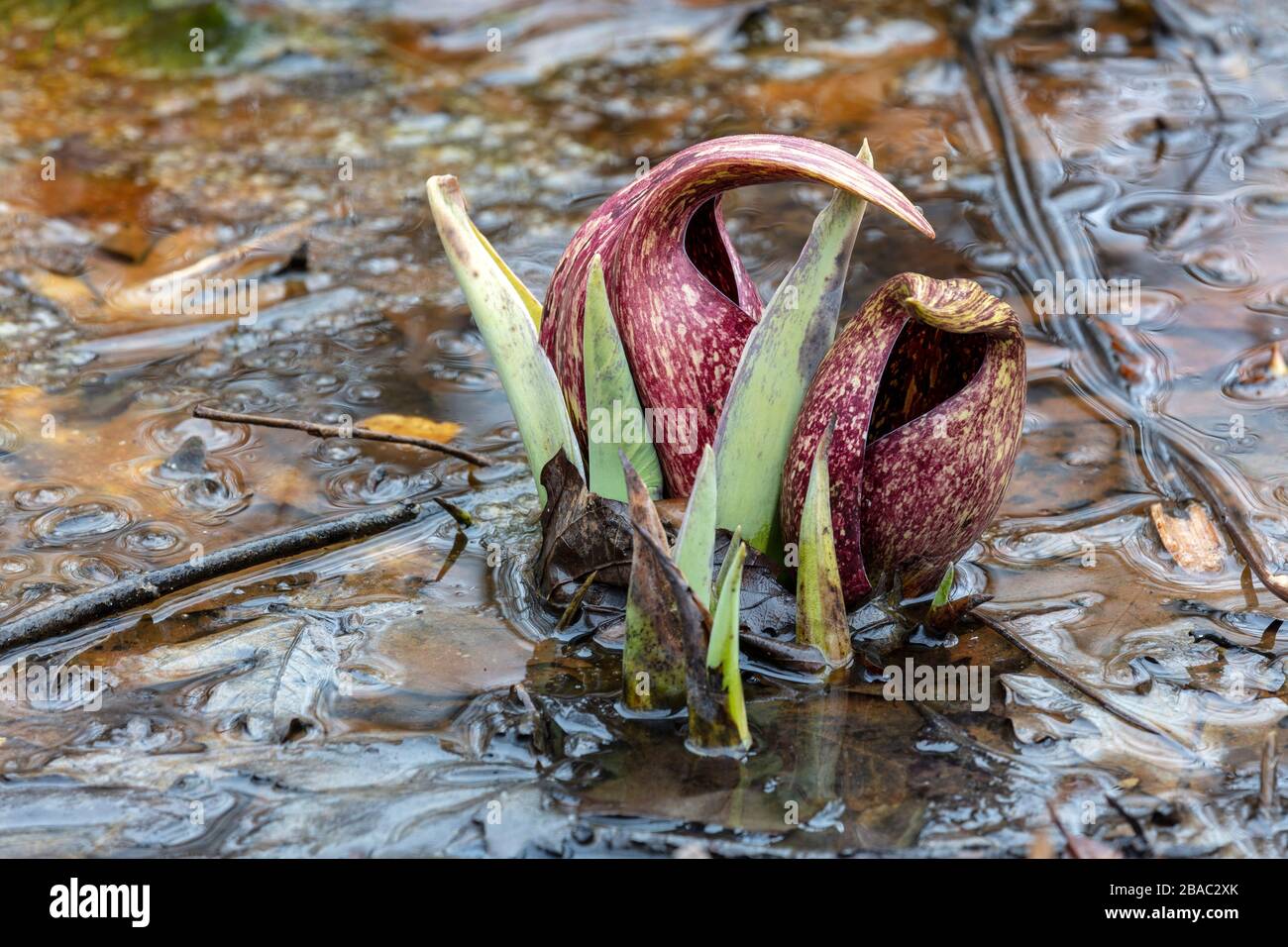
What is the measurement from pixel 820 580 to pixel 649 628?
0.35 m

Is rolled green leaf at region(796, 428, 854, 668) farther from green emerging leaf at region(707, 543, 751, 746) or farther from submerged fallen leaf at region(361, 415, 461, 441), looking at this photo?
submerged fallen leaf at region(361, 415, 461, 441)

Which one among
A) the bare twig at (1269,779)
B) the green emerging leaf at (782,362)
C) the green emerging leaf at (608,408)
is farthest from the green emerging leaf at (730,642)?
the bare twig at (1269,779)

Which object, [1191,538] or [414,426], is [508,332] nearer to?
[414,426]

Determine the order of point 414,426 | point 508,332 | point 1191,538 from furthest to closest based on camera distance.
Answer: point 414,426 → point 1191,538 → point 508,332

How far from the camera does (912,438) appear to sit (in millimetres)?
2500

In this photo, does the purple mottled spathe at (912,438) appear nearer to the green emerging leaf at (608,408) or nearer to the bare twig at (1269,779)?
the green emerging leaf at (608,408)

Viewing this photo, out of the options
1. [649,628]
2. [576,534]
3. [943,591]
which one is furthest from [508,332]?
[943,591]

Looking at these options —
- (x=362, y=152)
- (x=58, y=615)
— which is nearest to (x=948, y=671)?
(x=58, y=615)

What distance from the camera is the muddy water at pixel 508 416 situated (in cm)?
233

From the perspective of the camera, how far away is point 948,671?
8.63 feet

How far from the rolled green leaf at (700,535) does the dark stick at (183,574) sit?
108 centimetres

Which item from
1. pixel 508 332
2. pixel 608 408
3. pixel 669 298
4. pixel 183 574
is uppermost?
pixel 669 298

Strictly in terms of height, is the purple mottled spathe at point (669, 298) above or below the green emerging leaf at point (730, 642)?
above
